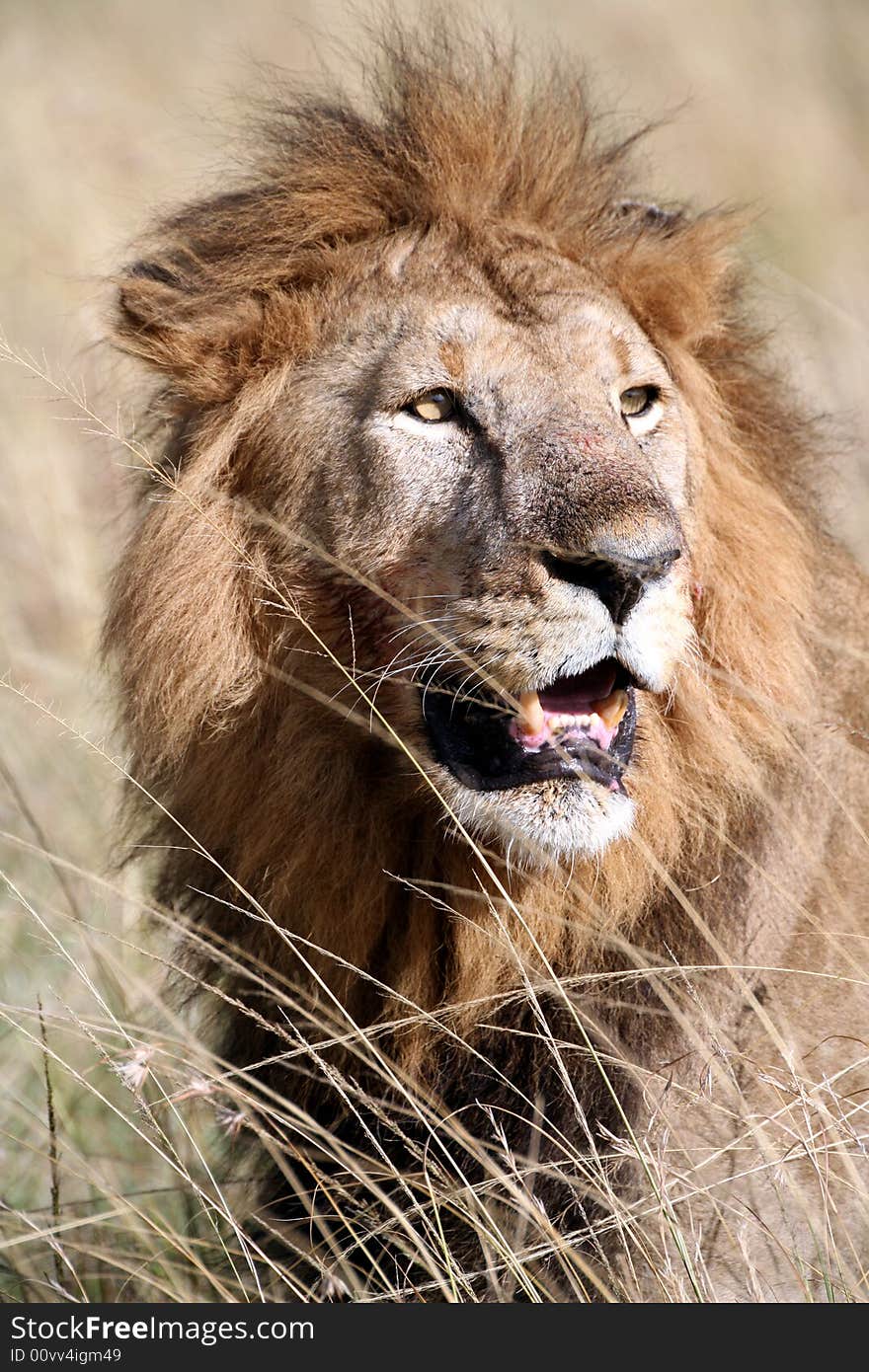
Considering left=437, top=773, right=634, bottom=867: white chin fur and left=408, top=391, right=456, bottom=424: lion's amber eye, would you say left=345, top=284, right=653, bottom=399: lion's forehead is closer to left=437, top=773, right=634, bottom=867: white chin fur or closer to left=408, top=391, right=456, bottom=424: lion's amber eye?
left=408, top=391, right=456, bottom=424: lion's amber eye

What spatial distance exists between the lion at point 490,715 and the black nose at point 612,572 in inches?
2.7

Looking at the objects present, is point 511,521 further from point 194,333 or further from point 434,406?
point 194,333

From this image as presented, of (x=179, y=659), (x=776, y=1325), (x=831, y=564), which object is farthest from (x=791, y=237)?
(x=776, y=1325)

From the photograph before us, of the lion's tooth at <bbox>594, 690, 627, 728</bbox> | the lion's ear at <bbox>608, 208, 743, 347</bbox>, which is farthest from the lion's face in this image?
the lion's ear at <bbox>608, 208, 743, 347</bbox>

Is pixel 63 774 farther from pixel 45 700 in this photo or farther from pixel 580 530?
pixel 580 530

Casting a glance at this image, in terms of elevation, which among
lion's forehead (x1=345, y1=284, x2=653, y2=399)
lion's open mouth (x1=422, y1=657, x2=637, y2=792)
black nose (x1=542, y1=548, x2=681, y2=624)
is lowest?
lion's open mouth (x1=422, y1=657, x2=637, y2=792)

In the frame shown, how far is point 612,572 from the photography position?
9.84ft

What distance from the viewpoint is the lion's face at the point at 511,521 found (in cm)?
306

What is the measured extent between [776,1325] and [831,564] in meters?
1.91

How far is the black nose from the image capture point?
298 centimetres

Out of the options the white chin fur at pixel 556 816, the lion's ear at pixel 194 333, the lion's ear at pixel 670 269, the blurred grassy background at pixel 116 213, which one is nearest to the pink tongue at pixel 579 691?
the white chin fur at pixel 556 816

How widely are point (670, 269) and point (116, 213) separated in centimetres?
803

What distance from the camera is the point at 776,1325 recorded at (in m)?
2.90

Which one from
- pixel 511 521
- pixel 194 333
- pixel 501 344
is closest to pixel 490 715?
pixel 511 521
